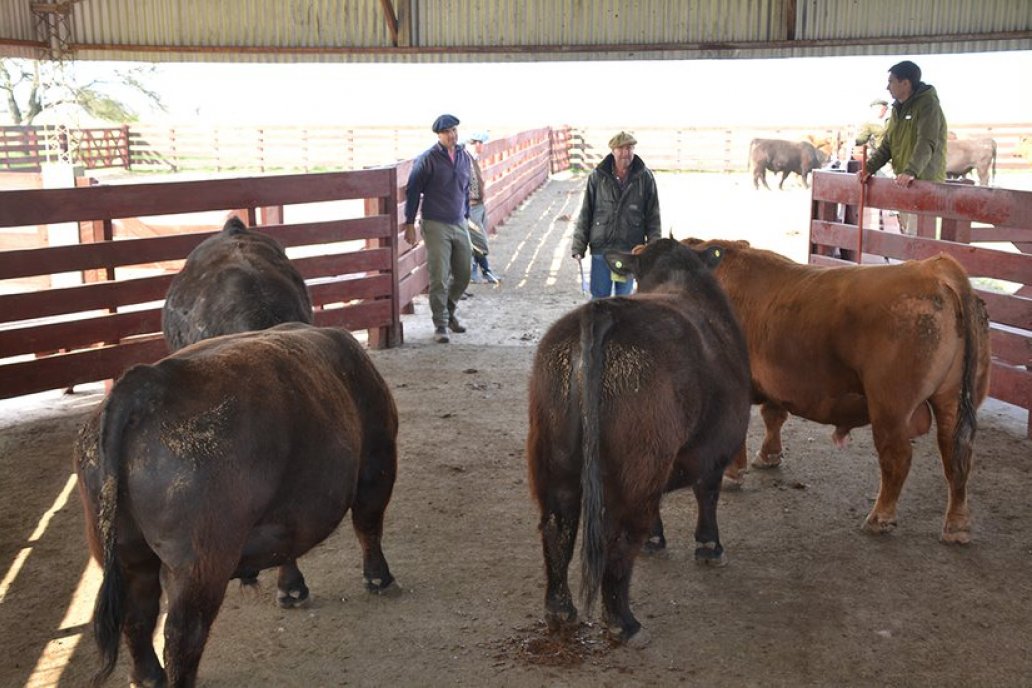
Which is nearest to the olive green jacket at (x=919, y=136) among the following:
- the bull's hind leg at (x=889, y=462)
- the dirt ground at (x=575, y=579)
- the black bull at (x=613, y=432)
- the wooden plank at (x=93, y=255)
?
the dirt ground at (x=575, y=579)

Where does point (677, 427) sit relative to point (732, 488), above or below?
above

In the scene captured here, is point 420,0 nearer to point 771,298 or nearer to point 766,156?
point 771,298

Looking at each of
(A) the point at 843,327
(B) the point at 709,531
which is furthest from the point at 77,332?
(A) the point at 843,327

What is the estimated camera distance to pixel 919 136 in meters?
7.69

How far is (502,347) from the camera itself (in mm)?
9727

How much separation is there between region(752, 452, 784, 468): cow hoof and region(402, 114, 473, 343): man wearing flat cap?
416cm

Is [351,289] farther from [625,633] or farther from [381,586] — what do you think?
[625,633]

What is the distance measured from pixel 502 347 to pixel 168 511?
664 centimetres

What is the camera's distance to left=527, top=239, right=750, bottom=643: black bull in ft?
12.9

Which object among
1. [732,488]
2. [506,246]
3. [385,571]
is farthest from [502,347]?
[506,246]

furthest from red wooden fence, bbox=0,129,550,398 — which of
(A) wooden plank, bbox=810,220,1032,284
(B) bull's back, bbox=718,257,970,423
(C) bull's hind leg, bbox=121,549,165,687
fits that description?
(B) bull's back, bbox=718,257,970,423

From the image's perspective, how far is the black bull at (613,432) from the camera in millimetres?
3932

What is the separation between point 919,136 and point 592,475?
5.12m

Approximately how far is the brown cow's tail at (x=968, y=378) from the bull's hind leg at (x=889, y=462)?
9.4 inches
